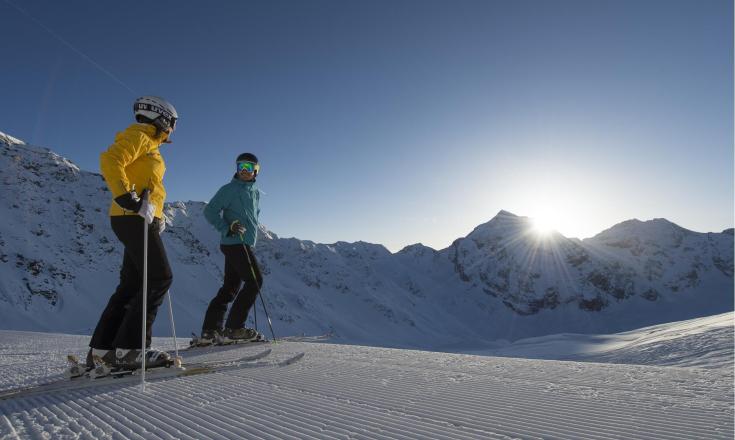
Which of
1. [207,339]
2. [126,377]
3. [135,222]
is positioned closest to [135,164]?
[135,222]

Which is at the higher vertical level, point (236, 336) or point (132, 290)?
point (132, 290)

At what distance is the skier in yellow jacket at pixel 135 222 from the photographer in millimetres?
3588

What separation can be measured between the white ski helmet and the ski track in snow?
2.38m

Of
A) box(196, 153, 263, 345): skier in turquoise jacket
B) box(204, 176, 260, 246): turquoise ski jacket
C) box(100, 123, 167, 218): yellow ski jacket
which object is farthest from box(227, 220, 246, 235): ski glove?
box(100, 123, 167, 218): yellow ski jacket

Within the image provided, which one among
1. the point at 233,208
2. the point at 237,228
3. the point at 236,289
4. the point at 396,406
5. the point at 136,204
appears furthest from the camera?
the point at 233,208

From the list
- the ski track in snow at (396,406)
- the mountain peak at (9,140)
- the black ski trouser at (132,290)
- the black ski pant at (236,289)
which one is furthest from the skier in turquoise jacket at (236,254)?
the mountain peak at (9,140)

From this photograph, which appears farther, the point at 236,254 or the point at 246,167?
the point at 246,167

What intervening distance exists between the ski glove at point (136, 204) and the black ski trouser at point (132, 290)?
347 millimetres

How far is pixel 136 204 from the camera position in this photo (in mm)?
3531

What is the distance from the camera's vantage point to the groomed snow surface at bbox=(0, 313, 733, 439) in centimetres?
228

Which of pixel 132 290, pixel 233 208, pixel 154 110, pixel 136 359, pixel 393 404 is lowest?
pixel 393 404

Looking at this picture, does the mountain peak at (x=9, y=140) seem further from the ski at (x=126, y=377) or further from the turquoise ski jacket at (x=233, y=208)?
the ski at (x=126, y=377)

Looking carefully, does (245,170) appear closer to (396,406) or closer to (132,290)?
(132,290)

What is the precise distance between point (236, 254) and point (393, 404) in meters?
4.59
